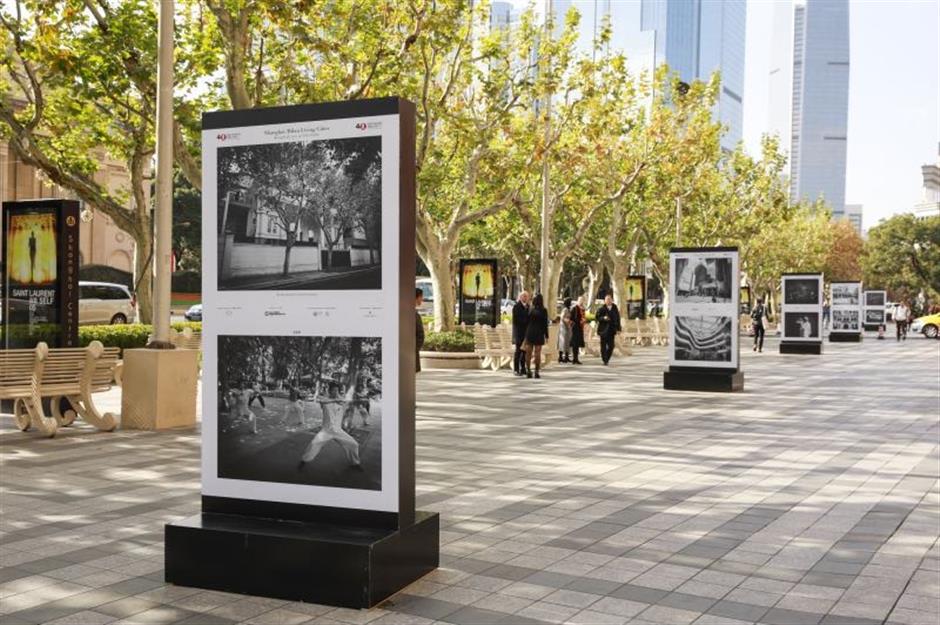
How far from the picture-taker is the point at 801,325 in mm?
32000

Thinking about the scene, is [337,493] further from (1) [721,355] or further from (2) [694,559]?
(1) [721,355]

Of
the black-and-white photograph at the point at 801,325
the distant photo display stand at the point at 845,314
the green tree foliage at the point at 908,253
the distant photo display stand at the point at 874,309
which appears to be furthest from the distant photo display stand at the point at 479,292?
the green tree foliage at the point at 908,253

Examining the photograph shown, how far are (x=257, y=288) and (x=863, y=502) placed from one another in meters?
5.35

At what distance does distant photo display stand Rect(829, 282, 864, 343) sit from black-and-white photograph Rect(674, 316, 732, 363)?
26112 mm

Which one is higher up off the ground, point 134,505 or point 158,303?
point 158,303

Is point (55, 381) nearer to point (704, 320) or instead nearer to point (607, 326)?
point (704, 320)

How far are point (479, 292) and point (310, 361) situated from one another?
2250cm

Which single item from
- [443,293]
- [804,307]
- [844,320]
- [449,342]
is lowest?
[449,342]

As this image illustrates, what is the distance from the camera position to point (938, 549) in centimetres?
659

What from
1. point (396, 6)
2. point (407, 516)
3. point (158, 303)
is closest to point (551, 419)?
point (158, 303)

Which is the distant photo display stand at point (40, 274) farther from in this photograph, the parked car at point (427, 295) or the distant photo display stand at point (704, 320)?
the parked car at point (427, 295)

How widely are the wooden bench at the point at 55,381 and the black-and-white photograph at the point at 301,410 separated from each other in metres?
6.32

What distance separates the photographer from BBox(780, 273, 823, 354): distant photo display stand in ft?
103

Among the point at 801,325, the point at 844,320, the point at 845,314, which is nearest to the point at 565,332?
the point at 801,325
